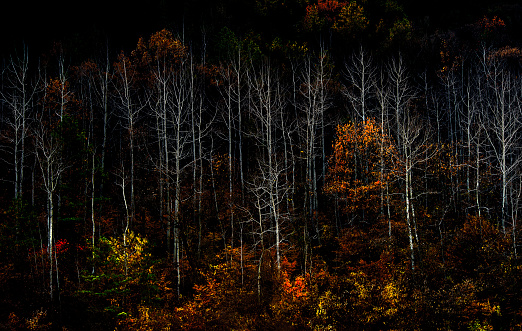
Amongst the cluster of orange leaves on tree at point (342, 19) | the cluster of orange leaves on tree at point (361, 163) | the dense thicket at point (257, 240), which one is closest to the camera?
the dense thicket at point (257, 240)

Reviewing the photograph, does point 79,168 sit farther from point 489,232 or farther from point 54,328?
point 489,232

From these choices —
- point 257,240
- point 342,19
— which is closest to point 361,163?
point 257,240

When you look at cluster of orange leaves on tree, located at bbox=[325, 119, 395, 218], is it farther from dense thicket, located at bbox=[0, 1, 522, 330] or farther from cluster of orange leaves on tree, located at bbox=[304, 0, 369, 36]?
cluster of orange leaves on tree, located at bbox=[304, 0, 369, 36]

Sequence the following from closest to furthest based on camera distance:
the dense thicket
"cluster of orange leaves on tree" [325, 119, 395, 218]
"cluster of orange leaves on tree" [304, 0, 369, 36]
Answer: the dense thicket, "cluster of orange leaves on tree" [325, 119, 395, 218], "cluster of orange leaves on tree" [304, 0, 369, 36]

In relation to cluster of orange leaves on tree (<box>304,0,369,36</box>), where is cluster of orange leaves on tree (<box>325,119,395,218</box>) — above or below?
below

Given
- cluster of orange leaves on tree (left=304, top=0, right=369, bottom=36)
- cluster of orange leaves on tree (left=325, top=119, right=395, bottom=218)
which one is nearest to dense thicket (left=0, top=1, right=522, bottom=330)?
cluster of orange leaves on tree (left=325, top=119, right=395, bottom=218)

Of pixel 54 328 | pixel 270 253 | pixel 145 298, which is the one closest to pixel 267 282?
pixel 270 253

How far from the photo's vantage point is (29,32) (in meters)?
34.7

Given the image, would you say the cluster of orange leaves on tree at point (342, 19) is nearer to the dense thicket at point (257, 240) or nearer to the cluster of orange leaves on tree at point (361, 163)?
the dense thicket at point (257, 240)

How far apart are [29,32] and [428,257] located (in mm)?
41968

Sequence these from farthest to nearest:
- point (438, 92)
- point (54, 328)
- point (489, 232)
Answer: point (438, 92) < point (489, 232) < point (54, 328)

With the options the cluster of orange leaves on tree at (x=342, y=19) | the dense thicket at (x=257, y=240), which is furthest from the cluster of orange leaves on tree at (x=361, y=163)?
the cluster of orange leaves on tree at (x=342, y=19)

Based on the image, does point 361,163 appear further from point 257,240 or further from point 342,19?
point 342,19

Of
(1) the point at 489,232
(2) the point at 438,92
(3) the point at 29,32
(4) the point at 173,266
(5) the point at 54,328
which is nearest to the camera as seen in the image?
(5) the point at 54,328
